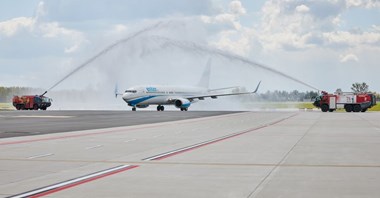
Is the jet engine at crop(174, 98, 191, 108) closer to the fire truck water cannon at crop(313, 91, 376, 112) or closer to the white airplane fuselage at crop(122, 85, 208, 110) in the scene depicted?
the white airplane fuselage at crop(122, 85, 208, 110)

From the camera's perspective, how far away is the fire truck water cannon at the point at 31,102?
88312 millimetres

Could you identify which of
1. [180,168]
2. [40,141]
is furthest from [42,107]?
[180,168]

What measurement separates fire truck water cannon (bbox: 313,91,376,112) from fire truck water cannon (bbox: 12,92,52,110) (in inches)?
1735

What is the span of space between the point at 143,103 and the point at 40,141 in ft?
190

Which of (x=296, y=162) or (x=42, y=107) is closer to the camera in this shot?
(x=296, y=162)

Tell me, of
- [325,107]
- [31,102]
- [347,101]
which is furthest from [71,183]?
[31,102]

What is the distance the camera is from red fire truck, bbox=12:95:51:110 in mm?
88312

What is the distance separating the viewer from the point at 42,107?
89.8 metres

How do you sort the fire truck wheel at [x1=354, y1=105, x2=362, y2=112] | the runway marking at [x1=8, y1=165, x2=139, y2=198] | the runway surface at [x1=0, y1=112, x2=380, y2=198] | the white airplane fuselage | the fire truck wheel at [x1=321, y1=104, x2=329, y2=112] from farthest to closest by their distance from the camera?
1. the white airplane fuselage
2. the fire truck wheel at [x1=321, y1=104, x2=329, y2=112]
3. the fire truck wheel at [x1=354, y1=105, x2=362, y2=112]
4. the runway surface at [x1=0, y1=112, x2=380, y2=198]
5. the runway marking at [x1=8, y1=165, x2=139, y2=198]

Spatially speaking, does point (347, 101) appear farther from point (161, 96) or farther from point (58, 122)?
point (58, 122)

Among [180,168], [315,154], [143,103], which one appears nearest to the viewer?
[180,168]

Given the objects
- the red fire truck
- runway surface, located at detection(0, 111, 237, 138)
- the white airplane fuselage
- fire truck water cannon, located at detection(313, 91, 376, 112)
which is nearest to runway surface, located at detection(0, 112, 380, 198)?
runway surface, located at detection(0, 111, 237, 138)

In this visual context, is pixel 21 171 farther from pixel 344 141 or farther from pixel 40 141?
pixel 344 141

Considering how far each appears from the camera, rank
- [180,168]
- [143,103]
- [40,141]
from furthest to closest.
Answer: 1. [143,103]
2. [40,141]
3. [180,168]
